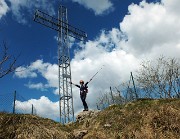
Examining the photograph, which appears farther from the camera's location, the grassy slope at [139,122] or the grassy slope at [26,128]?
the grassy slope at [26,128]

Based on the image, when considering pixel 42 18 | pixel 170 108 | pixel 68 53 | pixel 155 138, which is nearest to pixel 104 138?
pixel 155 138

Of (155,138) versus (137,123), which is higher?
(137,123)

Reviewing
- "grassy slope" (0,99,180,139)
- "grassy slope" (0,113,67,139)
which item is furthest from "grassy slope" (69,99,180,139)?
"grassy slope" (0,113,67,139)

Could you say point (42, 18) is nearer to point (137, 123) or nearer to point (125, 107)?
point (125, 107)

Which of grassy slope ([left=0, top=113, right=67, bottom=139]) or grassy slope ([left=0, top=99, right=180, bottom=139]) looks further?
grassy slope ([left=0, top=113, right=67, bottom=139])

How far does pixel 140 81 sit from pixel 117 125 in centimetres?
3128

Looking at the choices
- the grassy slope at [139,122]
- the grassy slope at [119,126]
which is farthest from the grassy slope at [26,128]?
the grassy slope at [139,122]

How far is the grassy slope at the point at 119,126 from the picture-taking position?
428 inches

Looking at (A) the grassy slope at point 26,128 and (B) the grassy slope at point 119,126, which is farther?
(A) the grassy slope at point 26,128

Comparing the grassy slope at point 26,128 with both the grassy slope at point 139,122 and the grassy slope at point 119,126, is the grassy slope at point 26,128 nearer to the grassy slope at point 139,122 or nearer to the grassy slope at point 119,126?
the grassy slope at point 119,126

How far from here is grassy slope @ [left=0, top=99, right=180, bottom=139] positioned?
10867 millimetres

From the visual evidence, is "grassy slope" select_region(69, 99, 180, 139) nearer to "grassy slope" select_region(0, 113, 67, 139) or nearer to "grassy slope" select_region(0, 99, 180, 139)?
"grassy slope" select_region(0, 99, 180, 139)

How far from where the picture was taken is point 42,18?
28.3 metres

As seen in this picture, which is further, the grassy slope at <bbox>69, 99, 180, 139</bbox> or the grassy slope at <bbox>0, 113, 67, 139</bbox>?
the grassy slope at <bbox>0, 113, 67, 139</bbox>
